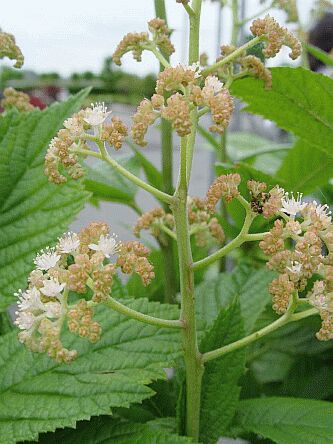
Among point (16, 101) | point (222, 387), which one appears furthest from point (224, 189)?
point (16, 101)

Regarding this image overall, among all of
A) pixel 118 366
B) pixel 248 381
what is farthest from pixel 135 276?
pixel 118 366

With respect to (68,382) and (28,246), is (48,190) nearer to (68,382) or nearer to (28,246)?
(28,246)

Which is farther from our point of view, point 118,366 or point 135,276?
point 135,276

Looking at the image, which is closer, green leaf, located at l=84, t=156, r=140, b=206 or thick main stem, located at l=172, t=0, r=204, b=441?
thick main stem, located at l=172, t=0, r=204, b=441

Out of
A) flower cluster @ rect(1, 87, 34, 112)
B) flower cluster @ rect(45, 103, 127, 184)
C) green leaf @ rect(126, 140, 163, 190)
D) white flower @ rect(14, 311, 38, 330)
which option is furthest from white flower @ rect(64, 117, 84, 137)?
green leaf @ rect(126, 140, 163, 190)

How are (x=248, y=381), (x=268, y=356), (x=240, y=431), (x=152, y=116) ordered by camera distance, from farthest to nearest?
(x=268, y=356)
(x=248, y=381)
(x=240, y=431)
(x=152, y=116)

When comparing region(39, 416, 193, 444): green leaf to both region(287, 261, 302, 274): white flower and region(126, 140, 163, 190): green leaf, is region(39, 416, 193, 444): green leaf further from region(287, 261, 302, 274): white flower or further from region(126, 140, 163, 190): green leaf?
region(126, 140, 163, 190): green leaf
